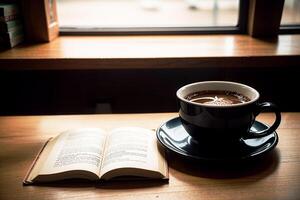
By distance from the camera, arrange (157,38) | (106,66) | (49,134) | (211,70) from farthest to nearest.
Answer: (157,38)
(211,70)
(106,66)
(49,134)

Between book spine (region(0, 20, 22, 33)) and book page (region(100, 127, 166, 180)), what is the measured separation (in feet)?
1.99

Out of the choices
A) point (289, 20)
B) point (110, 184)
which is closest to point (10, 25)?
point (110, 184)

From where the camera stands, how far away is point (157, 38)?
1377 millimetres

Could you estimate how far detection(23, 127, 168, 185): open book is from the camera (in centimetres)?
66

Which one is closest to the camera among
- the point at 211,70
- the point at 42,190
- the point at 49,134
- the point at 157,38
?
the point at 42,190

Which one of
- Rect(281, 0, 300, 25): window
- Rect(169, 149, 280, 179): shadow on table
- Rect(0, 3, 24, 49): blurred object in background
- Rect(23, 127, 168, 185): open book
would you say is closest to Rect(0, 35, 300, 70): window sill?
Rect(0, 3, 24, 49): blurred object in background

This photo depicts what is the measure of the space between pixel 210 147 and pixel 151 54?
1.62ft

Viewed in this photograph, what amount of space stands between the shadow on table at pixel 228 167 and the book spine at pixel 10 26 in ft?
2.53

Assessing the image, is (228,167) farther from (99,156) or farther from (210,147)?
(99,156)

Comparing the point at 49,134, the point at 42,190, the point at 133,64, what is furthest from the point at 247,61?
the point at 42,190

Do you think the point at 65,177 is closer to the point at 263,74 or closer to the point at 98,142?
the point at 98,142

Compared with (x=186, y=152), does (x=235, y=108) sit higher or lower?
higher

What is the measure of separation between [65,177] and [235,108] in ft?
1.15

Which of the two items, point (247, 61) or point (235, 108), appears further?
point (247, 61)
